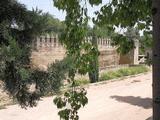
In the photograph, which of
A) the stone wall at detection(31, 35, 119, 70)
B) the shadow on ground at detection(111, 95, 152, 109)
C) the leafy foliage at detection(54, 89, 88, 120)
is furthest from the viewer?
the shadow on ground at detection(111, 95, 152, 109)

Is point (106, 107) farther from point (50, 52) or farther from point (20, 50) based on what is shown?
point (20, 50)

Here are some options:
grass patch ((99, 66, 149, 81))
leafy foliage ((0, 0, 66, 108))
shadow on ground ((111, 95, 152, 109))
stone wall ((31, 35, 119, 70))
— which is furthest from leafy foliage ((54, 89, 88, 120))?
grass patch ((99, 66, 149, 81))

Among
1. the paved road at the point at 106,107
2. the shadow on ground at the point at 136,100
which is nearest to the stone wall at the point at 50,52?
the paved road at the point at 106,107

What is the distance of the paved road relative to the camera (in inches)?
604

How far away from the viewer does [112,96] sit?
21.5 m

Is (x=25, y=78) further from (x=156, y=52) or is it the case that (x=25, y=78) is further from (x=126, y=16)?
(x=156, y=52)

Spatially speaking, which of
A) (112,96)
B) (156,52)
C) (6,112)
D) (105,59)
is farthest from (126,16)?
(105,59)

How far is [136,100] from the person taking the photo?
20.4m

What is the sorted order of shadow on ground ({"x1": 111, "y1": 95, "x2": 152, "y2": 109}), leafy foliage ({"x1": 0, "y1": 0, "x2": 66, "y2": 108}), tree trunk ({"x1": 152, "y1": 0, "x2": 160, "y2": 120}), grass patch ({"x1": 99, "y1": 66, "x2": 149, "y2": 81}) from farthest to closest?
grass patch ({"x1": 99, "y1": 66, "x2": 149, "y2": 81}), shadow on ground ({"x1": 111, "y1": 95, "x2": 152, "y2": 109}), leafy foliage ({"x1": 0, "y1": 0, "x2": 66, "y2": 108}), tree trunk ({"x1": 152, "y1": 0, "x2": 160, "y2": 120})

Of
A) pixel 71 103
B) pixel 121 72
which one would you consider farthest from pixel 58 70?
pixel 121 72

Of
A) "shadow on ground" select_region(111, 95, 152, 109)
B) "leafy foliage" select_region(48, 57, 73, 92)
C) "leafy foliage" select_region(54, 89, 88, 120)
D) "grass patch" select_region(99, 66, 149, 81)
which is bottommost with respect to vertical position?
"shadow on ground" select_region(111, 95, 152, 109)

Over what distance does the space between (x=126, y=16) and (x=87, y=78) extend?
23.2m

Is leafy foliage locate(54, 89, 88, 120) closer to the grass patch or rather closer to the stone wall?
the stone wall

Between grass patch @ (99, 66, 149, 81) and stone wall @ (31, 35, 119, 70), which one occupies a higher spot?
stone wall @ (31, 35, 119, 70)
